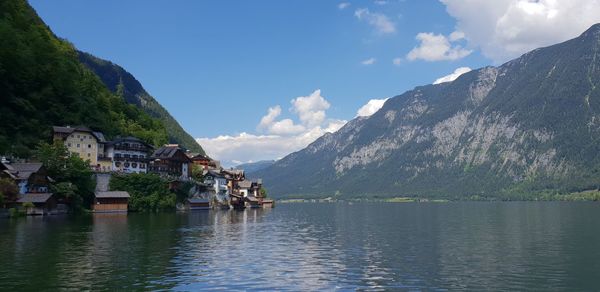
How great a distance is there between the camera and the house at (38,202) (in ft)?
312

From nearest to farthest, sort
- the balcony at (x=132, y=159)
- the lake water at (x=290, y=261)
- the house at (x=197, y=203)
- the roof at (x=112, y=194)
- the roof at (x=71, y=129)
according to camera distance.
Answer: the lake water at (x=290, y=261) < the roof at (x=112, y=194) < the roof at (x=71, y=129) < the balcony at (x=132, y=159) < the house at (x=197, y=203)

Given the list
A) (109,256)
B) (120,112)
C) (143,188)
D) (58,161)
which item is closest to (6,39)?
(58,161)

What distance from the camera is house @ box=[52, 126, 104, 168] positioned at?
398 feet

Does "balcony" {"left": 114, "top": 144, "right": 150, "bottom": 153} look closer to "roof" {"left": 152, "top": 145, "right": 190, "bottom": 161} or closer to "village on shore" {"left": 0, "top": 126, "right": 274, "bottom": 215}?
"village on shore" {"left": 0, "top": 126, "right": 274, "bottom": 215}

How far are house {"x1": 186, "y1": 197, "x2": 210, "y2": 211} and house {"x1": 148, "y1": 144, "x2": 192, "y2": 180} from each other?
7.24 metres

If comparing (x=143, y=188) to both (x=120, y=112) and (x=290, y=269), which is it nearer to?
(x=120, y=112)

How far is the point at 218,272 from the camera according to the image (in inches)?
1515

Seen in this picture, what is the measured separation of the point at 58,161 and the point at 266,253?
239 ft

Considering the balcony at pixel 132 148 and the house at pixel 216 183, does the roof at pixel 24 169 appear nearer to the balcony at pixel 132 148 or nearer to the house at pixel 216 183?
the balcony at pixel 132 148

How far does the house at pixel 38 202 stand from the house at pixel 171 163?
4903 cm

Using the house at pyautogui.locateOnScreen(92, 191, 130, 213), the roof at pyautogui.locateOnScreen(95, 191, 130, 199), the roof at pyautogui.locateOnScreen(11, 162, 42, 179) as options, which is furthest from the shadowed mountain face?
the house at pyautogui.locateOnScreen(92, 191, 130, 213)

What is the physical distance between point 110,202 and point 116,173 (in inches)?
338

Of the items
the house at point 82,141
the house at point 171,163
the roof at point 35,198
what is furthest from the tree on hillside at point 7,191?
the house at point 171,163

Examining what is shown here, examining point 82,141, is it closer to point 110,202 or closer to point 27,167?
point 110,202
